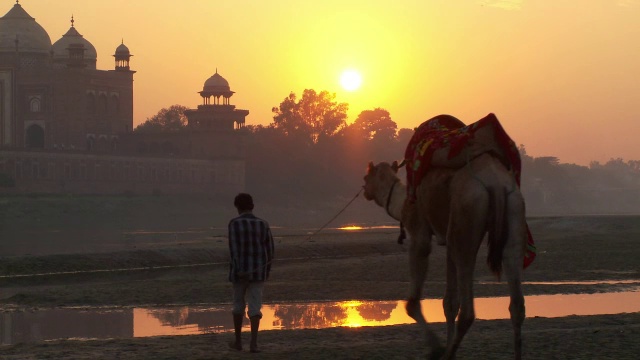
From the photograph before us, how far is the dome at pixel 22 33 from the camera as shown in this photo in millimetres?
96125

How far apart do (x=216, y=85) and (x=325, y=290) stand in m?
87.0

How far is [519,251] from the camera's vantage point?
28.1 feet

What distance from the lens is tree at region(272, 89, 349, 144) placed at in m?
121

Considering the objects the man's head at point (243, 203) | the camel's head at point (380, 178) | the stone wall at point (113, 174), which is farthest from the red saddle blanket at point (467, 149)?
the stone wall at point (113, 174)

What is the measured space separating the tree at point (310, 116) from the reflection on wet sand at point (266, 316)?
10279 centimetres

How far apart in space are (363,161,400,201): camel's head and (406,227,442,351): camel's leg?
102cm

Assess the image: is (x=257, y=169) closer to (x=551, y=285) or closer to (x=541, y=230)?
(x=541, y=230)

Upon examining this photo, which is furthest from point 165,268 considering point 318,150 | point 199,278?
point 318,150

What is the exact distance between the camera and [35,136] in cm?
9512

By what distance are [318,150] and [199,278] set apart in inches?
3630

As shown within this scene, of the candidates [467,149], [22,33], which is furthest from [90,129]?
[467,149]

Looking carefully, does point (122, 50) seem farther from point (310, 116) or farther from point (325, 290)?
point (325, 290)

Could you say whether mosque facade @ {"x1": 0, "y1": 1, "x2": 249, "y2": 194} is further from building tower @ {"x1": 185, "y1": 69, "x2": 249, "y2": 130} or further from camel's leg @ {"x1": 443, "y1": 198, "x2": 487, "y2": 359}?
camel's leg @ {"x1": 443, "y1": 198, "x2": 487, "y2": 359}

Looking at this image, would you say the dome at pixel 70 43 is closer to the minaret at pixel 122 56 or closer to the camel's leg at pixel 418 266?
the minaret at pixel 122 56
